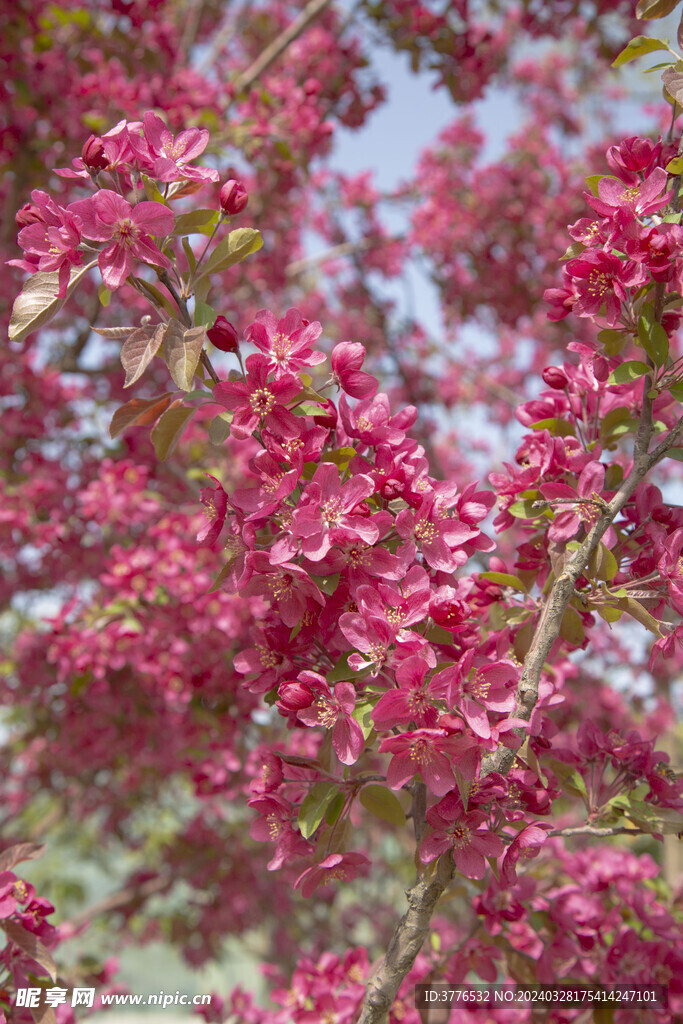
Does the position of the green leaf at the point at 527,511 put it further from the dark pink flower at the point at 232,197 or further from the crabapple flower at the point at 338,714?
the dark pink flower at the point at 232,197

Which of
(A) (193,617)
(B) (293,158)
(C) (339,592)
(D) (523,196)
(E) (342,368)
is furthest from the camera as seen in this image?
(D) (523,196)

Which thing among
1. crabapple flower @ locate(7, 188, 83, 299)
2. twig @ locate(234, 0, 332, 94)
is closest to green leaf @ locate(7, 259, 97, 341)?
crabapple flower @ locate(7, 188, 83, 299)

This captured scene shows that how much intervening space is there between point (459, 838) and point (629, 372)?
36.3 inches

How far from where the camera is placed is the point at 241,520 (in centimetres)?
133

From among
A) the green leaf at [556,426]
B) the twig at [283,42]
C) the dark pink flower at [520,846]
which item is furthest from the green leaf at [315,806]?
the twig at [283,42]

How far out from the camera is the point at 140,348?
133 cm

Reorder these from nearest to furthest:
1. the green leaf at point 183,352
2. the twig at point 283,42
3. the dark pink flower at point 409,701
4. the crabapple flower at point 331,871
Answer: the dark pink flower at point 409,701
the green leaf at point 183,352
the crabapple flower at point 331,871
the twig at point 283,42

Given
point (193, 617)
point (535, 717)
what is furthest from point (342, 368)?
point (193, 617)

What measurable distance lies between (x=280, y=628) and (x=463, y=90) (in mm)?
3585

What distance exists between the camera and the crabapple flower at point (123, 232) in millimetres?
1285

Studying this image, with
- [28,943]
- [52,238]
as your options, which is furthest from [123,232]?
[28,943]

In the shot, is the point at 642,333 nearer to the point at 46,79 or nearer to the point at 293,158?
the point at 293,158

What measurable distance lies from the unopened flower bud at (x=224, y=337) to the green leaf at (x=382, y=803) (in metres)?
0.91

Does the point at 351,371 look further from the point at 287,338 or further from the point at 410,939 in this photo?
the point at 410,939
